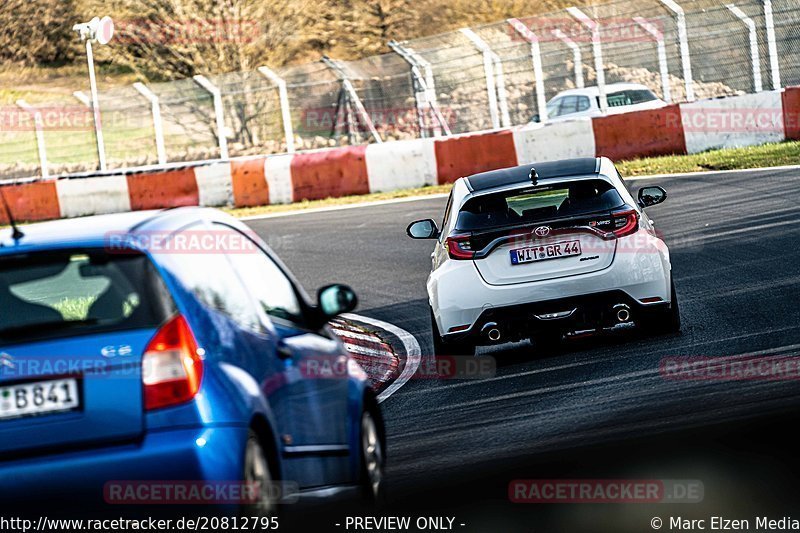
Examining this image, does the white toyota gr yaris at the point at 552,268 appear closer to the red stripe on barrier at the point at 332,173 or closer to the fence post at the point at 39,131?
the red stripe on barrier at the point at 332,173

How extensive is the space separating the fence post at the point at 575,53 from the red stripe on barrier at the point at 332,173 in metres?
4.93

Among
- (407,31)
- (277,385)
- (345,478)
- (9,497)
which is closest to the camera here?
(9,497)

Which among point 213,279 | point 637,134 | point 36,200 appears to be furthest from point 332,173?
point 213,279

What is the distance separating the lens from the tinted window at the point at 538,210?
1055cm

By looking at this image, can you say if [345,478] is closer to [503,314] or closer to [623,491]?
[623,491]

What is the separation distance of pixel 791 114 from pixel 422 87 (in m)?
8.36

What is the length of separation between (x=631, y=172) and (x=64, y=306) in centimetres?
1871

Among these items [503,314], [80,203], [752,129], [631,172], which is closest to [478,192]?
[503,314]

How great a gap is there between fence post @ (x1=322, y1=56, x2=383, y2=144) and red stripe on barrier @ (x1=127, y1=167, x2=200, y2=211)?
5672 mm

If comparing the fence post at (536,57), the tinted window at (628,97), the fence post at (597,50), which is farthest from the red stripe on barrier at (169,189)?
the tinted window at (628,97)

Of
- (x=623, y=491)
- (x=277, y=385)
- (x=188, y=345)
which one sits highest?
(x=188, y=345)

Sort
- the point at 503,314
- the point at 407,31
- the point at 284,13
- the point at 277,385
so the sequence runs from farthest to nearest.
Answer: the point at 407,31
the point at 284,13
the point at 503,314
the point at 277,385

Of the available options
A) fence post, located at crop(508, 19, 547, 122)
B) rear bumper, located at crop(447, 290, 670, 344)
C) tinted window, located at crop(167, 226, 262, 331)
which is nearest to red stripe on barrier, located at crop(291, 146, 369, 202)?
fence post, located at crop(508, 19, 547, 122)

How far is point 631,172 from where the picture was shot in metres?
23.6
